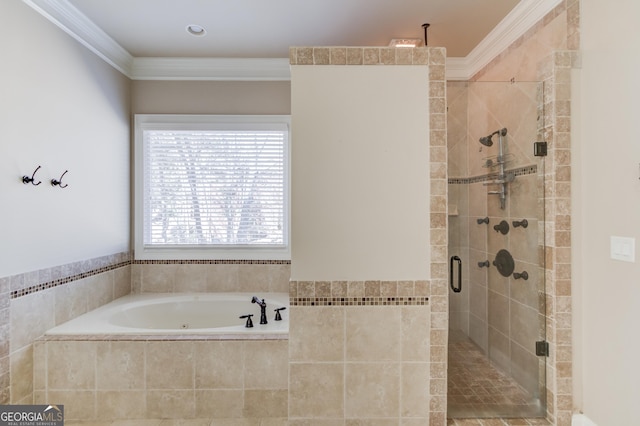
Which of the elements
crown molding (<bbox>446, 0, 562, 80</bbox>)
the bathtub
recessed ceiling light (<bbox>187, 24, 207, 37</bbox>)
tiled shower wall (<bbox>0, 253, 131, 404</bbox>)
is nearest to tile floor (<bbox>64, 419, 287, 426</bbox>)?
tiled shower wall (<bbox>0, 253, 131, 404</bbox>)

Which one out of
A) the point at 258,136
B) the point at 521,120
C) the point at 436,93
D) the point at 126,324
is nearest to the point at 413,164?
the point at 436,93

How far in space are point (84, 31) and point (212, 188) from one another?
150cm

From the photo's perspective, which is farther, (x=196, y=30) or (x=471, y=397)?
(x=196, y=30)

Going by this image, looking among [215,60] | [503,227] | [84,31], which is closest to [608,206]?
[503,227]

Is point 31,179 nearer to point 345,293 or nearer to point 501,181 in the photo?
point 345,293

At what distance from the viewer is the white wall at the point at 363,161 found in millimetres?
1835

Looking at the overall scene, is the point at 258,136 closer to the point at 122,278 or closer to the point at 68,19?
the point at 68,19

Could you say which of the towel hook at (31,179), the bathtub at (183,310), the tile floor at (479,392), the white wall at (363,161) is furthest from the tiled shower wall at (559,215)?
the towel hook at (31,179)

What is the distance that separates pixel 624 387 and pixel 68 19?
4028mm

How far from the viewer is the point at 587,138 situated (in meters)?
1.82

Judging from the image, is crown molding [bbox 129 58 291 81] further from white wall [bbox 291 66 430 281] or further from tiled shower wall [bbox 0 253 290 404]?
tiled shower wall [bbox 0 253 290 404]

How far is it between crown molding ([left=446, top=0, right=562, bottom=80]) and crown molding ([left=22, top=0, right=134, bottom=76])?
2966 mm

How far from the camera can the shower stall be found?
78.9 inches

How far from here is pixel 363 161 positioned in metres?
1.84
